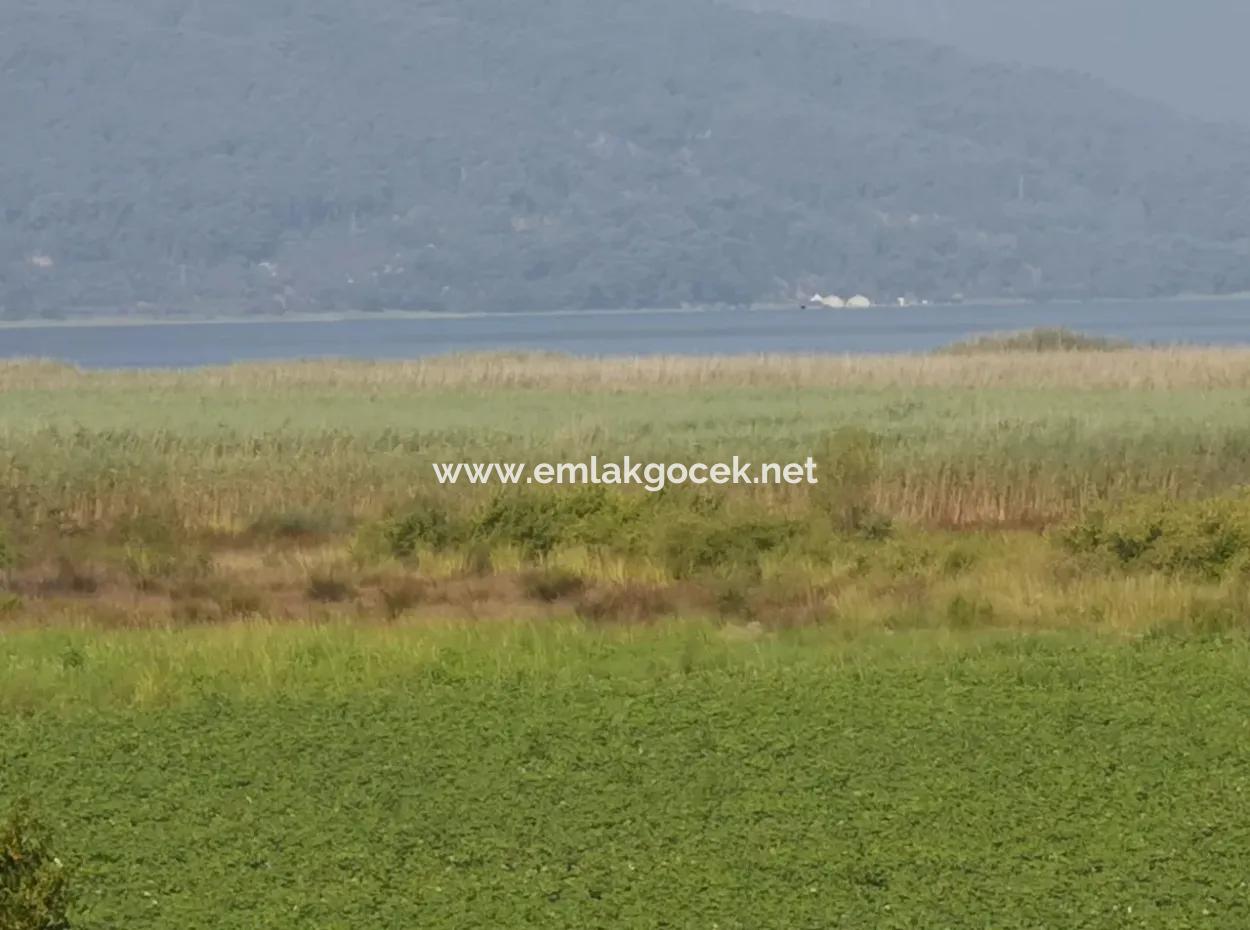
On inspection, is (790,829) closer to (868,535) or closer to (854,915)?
(854,915)

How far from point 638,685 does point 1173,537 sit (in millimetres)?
7738

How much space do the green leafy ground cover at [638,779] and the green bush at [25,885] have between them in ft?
4.21

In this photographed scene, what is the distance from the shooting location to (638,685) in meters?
13.8

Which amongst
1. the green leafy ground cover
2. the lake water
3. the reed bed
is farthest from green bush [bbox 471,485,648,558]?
the lake water

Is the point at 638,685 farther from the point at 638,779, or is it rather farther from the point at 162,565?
the point at 162,565

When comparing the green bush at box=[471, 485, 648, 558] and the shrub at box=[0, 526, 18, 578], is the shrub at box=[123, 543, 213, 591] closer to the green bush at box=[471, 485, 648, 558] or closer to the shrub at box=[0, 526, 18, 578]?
the shrub at box=[0, 526, 18, 578]

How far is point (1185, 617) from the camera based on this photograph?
16578 millimetres

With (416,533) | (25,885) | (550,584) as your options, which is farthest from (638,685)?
(416,533)

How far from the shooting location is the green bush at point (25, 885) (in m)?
7.57

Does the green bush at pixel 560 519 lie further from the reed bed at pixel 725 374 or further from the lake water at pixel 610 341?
the lake water at pixel 610 341

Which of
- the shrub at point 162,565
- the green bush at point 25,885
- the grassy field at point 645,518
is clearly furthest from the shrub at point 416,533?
the green bush at point 25,885

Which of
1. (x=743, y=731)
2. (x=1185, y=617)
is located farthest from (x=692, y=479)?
(x=743, y=731)

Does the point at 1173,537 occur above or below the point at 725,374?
above

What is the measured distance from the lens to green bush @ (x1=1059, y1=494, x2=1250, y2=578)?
19.4 m
